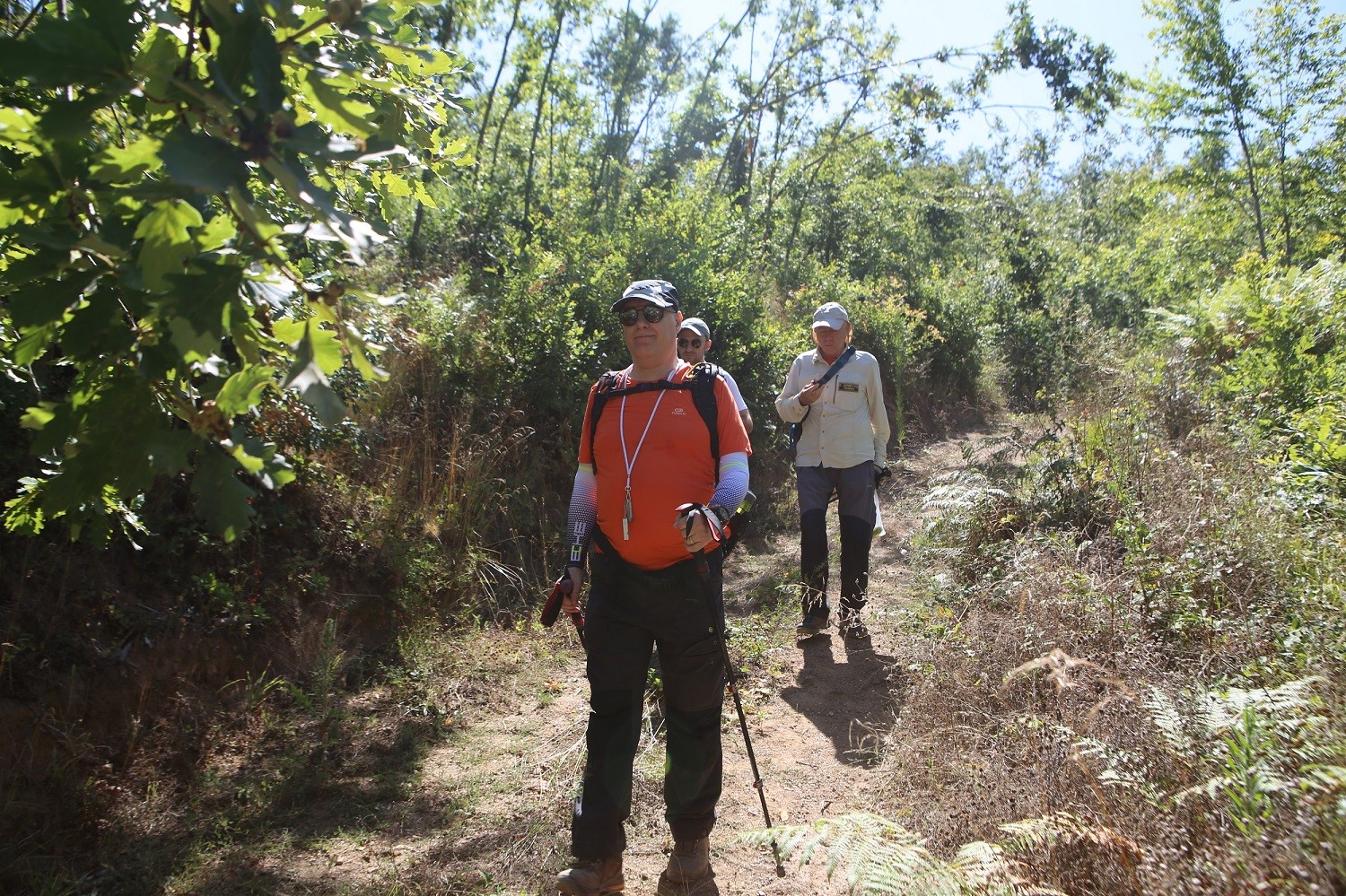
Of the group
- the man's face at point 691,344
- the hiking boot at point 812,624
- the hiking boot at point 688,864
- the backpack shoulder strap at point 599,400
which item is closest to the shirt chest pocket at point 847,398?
the man's face at point 691,344

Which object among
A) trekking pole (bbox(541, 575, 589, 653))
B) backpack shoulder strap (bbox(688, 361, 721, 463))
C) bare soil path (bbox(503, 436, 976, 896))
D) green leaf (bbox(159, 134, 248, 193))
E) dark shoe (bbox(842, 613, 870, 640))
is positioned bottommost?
bare soil path (bbox(503, 436, 976, 896))

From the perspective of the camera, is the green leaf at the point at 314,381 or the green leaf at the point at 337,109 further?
the green leaf at the point at 337,109

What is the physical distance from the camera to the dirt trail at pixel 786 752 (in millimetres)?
3591

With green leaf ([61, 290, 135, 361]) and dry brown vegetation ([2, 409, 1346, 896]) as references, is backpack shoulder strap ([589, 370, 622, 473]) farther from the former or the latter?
green leaf ([61, 290, 135, 361])

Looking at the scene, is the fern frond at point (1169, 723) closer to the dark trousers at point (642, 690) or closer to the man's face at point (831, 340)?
the dark trousers at point (642, 690)

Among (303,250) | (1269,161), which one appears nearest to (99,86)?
(303,250)

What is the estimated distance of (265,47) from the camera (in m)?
1.50

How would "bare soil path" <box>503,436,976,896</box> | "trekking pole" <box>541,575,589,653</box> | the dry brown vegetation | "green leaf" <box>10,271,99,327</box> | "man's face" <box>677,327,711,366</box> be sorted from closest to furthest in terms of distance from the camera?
"green leaf" <box>10,271,99,327</box> < the dry brown vegetation < "trekking pole" <box>541,575,589,653</box> < "bare soil path" <box>503,436,976,896</box> < "man's face" <box>677,327,711,366</box>

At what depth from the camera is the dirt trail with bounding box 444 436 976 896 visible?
359 centimetres

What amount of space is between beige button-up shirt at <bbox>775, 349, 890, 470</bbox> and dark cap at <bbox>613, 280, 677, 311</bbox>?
266 centimetres

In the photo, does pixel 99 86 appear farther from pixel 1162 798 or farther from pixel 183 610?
pixel 183 610

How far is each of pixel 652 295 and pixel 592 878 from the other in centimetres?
214

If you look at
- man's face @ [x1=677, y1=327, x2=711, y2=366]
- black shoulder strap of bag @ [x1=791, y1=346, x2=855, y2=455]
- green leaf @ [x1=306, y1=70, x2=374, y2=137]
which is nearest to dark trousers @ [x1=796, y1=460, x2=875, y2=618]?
black shoulder strap of bag @ [x1=791, y1=346, x2=855, y2=455]

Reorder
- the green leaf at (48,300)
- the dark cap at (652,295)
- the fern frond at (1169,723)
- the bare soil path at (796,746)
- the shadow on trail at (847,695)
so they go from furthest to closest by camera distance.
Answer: the shadow on trail at (847,695), the bare soil path at (796,746), the dark cap at (652,295), the fern frond at (1169,723), the green leaf at (48,300)
